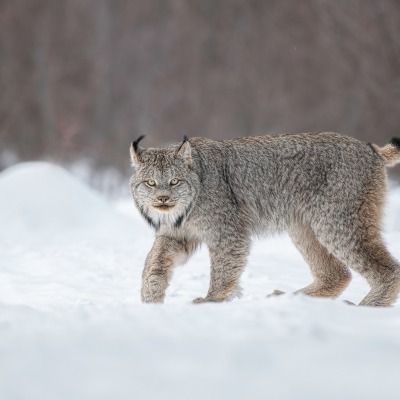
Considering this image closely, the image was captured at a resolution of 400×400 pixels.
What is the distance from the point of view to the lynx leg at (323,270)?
19.4 feet

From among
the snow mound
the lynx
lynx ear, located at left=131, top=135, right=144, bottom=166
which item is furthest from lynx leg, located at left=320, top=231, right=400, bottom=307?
the snow mound

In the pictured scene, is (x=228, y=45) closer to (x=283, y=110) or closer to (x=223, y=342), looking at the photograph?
(x=283, y=110)

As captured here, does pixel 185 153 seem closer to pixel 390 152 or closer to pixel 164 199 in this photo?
pixel 164 199

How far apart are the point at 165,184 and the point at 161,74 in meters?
19.8

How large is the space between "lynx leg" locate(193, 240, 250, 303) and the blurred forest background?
1431 centimetres

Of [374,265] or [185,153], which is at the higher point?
[185,153]

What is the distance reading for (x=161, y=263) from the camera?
222 inches

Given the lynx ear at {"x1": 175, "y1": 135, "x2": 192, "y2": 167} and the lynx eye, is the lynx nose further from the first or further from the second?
the lynx ear at {"x1": 175, "y1": 135, "x2": 192, "y2": 167}

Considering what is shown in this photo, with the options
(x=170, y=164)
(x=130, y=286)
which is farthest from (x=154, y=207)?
(x=130, y=286)

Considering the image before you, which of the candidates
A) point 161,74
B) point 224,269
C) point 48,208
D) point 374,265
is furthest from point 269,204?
point 161,74

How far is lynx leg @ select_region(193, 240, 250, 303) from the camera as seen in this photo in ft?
18.1

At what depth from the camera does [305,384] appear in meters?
2.83

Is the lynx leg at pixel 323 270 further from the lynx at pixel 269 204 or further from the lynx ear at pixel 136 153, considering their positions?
the lynx ear at pixel 136 153

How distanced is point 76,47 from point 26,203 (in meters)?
14.8
